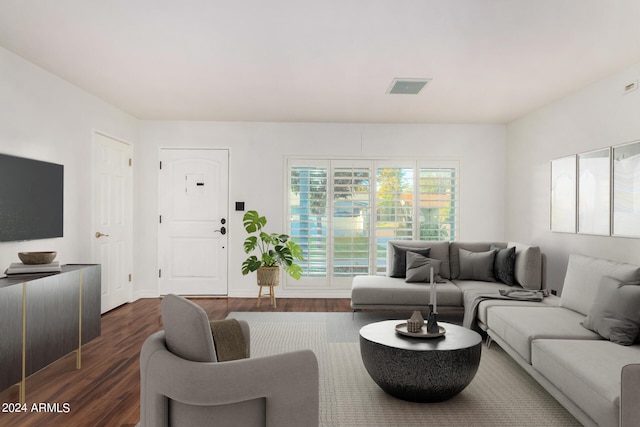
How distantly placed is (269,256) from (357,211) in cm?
147

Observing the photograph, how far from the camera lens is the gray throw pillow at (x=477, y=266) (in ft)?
16.4

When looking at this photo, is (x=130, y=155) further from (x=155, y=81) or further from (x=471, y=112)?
(x=471, y=112)

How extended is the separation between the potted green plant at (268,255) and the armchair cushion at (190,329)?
3.84 metres

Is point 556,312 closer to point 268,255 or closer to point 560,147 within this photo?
point 560,147

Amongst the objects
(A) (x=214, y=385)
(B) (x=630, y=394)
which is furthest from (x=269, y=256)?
(B) (x=630, y=394)

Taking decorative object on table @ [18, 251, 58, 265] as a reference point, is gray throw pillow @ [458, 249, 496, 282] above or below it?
below

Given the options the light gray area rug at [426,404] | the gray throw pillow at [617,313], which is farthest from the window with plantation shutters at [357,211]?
the gray throw pillow at [617,313]

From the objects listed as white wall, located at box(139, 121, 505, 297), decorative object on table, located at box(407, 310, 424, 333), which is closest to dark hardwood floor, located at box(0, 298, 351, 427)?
white wall, located at box(139, 121, 505, 297)

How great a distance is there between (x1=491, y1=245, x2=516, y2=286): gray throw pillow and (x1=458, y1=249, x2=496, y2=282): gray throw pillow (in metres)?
0.09

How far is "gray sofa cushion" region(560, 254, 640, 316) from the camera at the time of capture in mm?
3070

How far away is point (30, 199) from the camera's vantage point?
366 centimetres

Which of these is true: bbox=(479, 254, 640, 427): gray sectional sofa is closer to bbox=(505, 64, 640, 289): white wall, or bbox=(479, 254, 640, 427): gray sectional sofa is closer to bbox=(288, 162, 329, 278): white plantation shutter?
bbox=(505, 64, 640, 289): white wall

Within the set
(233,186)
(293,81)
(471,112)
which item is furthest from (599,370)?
(233,186)

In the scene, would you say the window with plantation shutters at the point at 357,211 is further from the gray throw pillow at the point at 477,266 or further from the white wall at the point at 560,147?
the gray throw pillow at the point at 477,266
